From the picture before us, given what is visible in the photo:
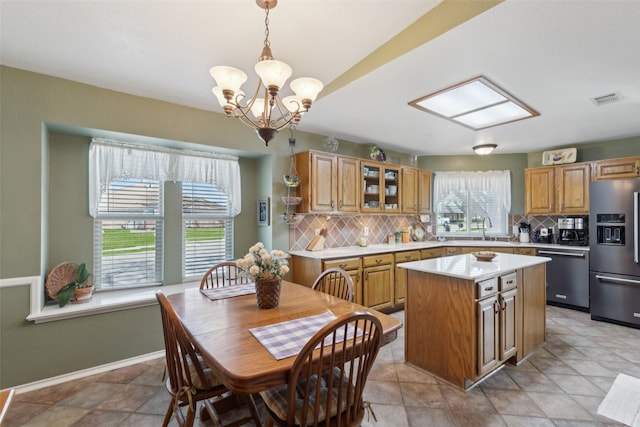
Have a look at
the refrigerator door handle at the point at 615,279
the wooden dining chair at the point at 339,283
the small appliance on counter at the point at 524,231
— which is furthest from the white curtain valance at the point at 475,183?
the wooden dining chair at the point at 339,283

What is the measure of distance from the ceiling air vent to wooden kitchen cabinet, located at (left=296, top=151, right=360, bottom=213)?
2489mm

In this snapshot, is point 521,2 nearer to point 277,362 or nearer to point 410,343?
point 277,362

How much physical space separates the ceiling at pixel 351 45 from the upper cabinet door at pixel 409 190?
195 cm

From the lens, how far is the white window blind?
2910mm

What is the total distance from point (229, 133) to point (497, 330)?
10.4 feet

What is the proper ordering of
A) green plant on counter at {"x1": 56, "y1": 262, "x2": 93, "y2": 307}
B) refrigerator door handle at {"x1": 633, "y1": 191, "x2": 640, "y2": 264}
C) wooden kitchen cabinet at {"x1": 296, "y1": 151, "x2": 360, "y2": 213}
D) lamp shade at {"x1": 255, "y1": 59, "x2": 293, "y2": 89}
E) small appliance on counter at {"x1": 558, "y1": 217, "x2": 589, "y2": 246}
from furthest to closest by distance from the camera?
small appliance on counter at {"x1": 558, "y1": 217, "x2": 589, "y2": 246}
wooden kitchen cabinet at {"x1": 296, "y1": 151, "x2": 360, "y2": 213}
refrigerator door handle at {"x1": 633, "y1": 191, "x2": 640, "y2": 264}
green plant on counter at {"x1": 56, "y1": 262, "x2": 93, "y2": 307}
lamp shade at {"x1": 255, "y1": 59, "x2": 293, "y2": 89}

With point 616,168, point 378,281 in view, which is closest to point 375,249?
point 378,281

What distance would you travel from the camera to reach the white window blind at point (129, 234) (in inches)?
115

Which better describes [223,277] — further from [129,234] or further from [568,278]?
[568,278]

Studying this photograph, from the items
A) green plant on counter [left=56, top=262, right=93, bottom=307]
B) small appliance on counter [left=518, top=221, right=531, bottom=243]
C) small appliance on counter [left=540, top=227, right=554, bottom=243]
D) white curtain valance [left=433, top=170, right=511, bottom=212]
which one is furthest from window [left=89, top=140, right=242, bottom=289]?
small appliance on counter [left=540, top=227, right=554, bottom=243]

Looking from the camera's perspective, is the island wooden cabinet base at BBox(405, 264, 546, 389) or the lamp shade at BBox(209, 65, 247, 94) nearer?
the lamp shade at BBox(209, 65, 247, 94)

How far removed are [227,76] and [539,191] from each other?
498cm

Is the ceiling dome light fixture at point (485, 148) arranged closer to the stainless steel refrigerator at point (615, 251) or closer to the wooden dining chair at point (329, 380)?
the stainless steel refrigerator at point (615, 251)

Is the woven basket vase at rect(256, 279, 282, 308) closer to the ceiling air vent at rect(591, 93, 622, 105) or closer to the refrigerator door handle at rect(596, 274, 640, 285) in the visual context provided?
the ceiling air vent at rect(591, 93, 622, 105)
